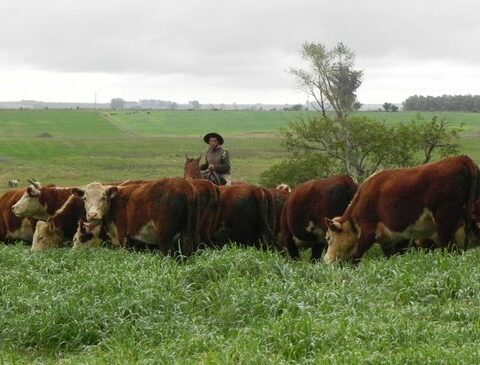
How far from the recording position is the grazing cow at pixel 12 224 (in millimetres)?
16188

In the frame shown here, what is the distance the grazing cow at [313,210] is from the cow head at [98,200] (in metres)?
3.25

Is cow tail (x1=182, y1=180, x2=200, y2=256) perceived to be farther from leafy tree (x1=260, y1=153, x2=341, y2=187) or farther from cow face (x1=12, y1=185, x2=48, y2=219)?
leafy tree (x1=260, y1=153, x2=341, y2=187)

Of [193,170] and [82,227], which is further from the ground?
[193,170]

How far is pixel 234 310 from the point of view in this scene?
732cm

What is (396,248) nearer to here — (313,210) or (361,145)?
(313,210)

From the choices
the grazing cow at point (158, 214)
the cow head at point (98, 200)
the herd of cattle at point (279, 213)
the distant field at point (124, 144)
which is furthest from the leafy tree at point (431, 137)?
the grazing cow at point (158, 214)

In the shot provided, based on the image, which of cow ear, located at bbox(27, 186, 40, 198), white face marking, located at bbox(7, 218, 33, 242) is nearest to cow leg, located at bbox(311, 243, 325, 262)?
cow ear, located at bbox(27, 186, 40, 198)

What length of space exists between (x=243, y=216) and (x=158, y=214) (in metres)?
2.04

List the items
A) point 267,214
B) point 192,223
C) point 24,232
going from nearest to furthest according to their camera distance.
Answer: point 192,223
point 267,214
point 24,232

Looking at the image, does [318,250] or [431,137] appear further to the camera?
[431,137]

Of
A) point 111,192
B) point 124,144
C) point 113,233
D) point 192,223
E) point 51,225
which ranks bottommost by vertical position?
point 124,144

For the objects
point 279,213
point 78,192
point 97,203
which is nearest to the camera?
point 97,203

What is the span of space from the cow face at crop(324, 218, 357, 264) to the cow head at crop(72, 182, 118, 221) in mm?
4012

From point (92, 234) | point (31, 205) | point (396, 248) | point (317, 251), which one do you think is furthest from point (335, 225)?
point (31, 205)
